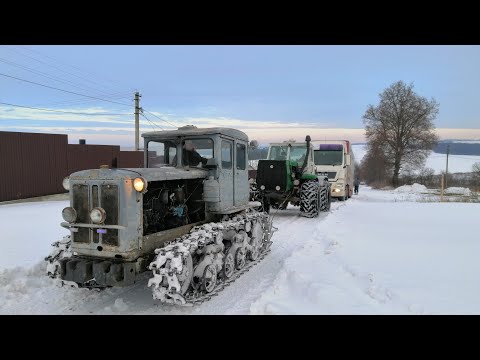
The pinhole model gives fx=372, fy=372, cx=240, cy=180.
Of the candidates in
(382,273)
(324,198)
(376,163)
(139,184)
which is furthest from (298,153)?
(376,163)

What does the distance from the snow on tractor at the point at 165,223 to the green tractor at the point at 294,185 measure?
233 inches

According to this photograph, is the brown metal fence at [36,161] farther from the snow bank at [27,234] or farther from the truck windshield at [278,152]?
the truck windshield at [278,152]

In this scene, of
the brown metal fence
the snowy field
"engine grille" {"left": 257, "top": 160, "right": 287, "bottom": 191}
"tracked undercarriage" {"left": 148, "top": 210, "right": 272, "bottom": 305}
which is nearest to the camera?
the snowy field

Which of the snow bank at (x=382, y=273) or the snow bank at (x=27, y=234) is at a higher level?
the snow bank at (x=382, y=273)

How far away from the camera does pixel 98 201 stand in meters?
5.03

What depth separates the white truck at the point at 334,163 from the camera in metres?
19.1

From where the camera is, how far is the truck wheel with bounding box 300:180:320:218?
12977 millimetres

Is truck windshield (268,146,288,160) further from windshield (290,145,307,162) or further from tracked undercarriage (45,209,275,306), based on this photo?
tracked undercarriage (45,209,275,306)

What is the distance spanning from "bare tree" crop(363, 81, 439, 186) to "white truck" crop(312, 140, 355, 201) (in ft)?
84.1

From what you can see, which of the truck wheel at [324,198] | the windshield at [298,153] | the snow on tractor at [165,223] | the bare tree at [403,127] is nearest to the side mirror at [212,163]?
the snow on tractor at [165,223]

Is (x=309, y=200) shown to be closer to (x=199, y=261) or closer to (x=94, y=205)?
(x=199, y=261)

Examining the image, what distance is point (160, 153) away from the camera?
7.17m

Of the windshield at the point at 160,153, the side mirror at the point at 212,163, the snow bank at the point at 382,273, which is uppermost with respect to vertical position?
the windshield at the point at 160,153

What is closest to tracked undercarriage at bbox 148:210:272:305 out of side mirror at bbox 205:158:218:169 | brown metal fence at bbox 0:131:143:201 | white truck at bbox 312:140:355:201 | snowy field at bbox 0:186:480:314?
snowy field at bbox 0:186:480:314
